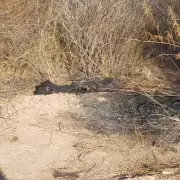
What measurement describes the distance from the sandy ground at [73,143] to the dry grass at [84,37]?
669 millimetres

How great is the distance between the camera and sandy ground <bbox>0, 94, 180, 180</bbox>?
4203 millimetres

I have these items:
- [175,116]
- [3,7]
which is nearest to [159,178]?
[175,116]

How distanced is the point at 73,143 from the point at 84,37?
1744 mm

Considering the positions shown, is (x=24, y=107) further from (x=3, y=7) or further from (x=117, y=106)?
(x=3, y=7)

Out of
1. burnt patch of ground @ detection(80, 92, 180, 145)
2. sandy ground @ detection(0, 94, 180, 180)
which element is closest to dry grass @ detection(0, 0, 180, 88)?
burnt patch of ground @ detection(80, 92, 180, 145)

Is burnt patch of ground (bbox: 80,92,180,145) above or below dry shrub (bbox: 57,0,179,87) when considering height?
below

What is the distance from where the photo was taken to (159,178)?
4.11 m

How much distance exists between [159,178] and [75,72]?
237cm

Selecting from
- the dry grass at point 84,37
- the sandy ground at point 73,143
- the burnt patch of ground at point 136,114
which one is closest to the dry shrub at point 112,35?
the dry grass at point 84,37

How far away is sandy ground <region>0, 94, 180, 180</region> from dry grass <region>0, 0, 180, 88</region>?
67cm

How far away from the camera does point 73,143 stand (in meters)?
4.62

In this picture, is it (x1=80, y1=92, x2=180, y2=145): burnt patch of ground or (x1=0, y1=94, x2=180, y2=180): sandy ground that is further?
(x1=80, y1=92, x2=180, y2=145): burnt patch of ground

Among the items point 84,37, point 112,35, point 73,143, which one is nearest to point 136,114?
point 73,143

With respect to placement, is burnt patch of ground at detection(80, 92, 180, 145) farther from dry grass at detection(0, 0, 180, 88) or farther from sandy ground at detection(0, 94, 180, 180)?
dry grass at detection(0, 0, 180, 88)
